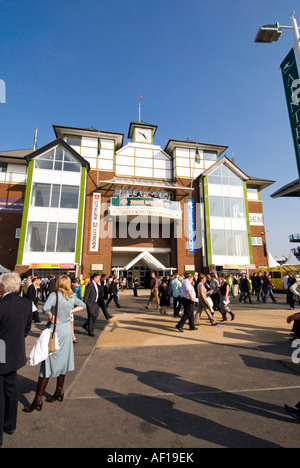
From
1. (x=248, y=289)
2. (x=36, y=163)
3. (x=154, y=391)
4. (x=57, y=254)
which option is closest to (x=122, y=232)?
(x=57, y=254)

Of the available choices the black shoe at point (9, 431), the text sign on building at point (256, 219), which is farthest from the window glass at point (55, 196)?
the text sign on building at point (256, 219)

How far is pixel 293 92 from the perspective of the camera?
7789 mm

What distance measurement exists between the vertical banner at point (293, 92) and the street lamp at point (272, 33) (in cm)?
43

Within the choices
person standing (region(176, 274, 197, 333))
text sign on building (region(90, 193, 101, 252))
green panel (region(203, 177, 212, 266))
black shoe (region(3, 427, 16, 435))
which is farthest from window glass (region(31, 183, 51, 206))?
black shoe (region(3, 427, 16, 435))

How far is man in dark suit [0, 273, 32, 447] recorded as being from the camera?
2.55 meters

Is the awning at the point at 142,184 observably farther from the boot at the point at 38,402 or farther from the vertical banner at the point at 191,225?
the boot at the point at 38,402

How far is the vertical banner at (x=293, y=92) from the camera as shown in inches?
302

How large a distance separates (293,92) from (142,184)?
64.5ft

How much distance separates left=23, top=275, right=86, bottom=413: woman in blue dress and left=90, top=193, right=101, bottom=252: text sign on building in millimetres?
21446

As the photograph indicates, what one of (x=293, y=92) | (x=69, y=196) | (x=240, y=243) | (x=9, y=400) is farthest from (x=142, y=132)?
(x=9, y=400)

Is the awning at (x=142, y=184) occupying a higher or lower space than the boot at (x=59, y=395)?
higher

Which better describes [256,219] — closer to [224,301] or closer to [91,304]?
[224,301]

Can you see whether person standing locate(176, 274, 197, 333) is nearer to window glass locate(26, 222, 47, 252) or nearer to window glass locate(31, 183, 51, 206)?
window glass locate(26, 222, 47, 252)
